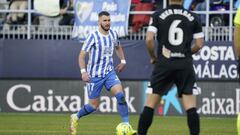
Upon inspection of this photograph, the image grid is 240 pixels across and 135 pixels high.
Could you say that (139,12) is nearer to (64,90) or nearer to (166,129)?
(64,90)

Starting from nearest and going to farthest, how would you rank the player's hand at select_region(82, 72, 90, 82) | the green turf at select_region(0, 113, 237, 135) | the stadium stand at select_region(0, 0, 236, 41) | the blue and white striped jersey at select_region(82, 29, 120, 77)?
1. the player's hand at select_region(82, 72, 90, 82)
2. the blue and white striped jersey at select_region(82, 29, 120, 77)
3. the green turf at select_region(0, 113, 237, 135)
4. the stadium stand at select_region(0, 0, 236, 41)

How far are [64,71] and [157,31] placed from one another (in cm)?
1220

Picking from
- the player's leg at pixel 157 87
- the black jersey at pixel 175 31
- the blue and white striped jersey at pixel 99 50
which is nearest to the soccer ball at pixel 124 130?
the blue and white striped jersey at pixel 99 50

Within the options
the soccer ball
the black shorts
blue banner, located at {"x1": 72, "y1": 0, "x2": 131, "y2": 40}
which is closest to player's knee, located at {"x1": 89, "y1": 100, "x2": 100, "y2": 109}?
the soccer ball

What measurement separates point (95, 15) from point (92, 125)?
20.1 ft

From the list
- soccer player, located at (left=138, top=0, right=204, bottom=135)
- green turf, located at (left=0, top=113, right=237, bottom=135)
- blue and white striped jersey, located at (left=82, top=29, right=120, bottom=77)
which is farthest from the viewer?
green turf, located at (left=0, top=113, right=237, bottom=135)

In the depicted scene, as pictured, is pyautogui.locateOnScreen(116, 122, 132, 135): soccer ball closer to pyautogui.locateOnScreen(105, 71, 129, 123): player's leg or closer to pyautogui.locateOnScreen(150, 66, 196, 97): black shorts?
pyautogui.locateOnScreen(105, 71, 129, 123): player's leg

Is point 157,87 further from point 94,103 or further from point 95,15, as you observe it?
point 95,15

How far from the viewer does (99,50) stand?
53.9ft

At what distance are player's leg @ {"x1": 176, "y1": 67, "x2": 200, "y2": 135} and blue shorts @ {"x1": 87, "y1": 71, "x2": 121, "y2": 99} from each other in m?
3.51

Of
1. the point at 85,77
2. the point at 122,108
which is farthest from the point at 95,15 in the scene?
the point at 122,108

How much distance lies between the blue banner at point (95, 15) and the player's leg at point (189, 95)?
38.9 ft

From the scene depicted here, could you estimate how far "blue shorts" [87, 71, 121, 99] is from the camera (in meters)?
16.1

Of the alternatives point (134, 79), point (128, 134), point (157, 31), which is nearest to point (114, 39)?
point (128, 134)
